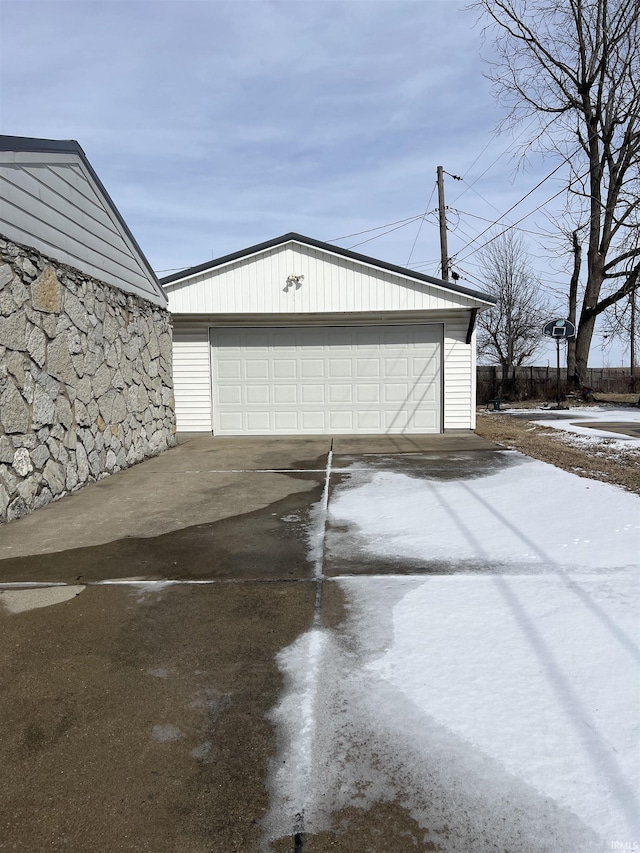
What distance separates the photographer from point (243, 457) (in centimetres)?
923

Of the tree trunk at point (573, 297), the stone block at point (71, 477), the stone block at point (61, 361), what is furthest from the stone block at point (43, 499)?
the tree trunk at point (573, 297)

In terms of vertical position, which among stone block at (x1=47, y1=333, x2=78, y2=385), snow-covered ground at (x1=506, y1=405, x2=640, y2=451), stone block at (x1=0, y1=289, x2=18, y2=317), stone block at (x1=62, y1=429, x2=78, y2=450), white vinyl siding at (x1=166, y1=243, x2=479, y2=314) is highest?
white vinyl siding at (x1=166, y1=243, x2=479, y2=314)

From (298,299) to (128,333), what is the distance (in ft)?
13.8

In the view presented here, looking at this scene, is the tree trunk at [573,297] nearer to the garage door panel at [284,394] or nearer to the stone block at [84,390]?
the garage door panel at [284,394]

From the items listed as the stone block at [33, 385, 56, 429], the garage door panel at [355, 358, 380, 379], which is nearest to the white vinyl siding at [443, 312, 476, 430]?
the garage door panel at [355, 358, 380, 379]

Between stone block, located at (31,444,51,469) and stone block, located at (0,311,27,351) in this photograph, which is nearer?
stone block, located at (0,311,27,351)

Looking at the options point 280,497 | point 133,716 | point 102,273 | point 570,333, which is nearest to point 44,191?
point 102,273

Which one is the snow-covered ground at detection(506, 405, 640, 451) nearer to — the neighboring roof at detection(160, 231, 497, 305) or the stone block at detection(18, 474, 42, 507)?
the neighboring roof at detection(160, 231, 497, 305)

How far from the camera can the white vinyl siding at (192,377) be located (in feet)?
40.4

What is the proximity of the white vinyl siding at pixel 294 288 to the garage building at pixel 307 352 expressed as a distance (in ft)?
0.07

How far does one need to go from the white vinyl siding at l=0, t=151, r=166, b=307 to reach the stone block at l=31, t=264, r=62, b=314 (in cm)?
24

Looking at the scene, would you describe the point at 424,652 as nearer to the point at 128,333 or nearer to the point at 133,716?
the point at 133,716

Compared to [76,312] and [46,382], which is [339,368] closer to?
[76,312]

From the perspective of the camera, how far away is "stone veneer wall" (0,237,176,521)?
Result: 5.37m
